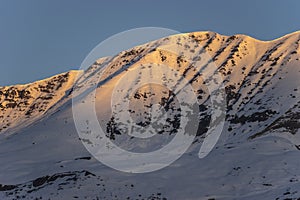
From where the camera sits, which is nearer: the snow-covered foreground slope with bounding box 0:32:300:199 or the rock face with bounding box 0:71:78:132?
the snow-covered foreground slope with bounding box 0:32:300:199

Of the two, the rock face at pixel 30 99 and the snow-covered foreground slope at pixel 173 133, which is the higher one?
the rock face at pixel 30 99

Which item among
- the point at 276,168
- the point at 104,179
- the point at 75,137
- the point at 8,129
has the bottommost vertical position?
the point at 276,168

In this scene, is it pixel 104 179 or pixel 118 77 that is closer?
pixel 104 179

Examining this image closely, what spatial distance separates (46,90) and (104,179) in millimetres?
97489

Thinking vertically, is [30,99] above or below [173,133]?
above

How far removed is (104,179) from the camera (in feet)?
182

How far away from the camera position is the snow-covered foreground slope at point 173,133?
50.9 m

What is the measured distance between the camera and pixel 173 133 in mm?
100750

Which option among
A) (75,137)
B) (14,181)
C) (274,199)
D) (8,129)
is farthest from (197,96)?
(274,199)

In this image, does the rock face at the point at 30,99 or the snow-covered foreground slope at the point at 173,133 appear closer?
the snow-covered foreground slope at the point at 173,133

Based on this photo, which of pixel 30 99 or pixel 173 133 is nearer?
pixel 173 133

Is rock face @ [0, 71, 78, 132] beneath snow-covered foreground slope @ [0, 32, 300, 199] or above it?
above

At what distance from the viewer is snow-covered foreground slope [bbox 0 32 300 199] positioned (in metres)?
50.9

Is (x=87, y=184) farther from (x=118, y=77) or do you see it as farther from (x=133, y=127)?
(x=118, y=77)
